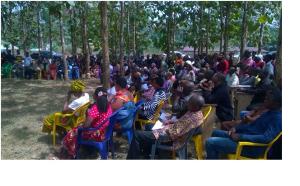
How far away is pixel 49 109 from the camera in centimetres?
896

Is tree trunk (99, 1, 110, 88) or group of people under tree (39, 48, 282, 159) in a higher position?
tree trunk (99, 1, 110, 88)

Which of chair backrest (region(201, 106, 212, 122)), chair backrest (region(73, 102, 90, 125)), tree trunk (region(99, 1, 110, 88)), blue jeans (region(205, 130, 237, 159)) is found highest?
tree trunk (region(99, 1, 110, 88))

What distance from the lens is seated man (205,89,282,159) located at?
12.6ft

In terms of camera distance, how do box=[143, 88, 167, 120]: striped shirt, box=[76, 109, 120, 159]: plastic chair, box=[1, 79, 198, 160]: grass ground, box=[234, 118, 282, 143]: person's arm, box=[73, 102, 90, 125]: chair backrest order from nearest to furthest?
box=[234, 118, 282, 143]: person's arm < box=[76, 109, 120, 159]: plastic chair < box=[1, 79, 198, 160]: grass ground < box=[73, 102, 90, 125]: chair backrest < box=[143, 88, 167, 120]: striped shirt

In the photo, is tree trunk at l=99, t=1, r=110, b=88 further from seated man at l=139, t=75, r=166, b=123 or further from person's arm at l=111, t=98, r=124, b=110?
person's arm at l=111, t=98, r=124, b=110

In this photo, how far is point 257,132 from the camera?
4125mm

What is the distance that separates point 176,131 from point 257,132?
91 centimetres

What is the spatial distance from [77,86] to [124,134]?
1123mm

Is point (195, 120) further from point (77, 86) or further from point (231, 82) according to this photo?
point (231, 82)

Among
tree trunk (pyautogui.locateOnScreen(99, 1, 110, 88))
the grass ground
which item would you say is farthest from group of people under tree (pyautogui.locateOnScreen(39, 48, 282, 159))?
tree trunk (pyautogui.locateOnScreen(99, 1, 110, 88))

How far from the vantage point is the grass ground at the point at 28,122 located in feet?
18.6

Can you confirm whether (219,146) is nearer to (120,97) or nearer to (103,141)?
(103,141)

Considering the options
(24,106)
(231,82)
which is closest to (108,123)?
(231,82)

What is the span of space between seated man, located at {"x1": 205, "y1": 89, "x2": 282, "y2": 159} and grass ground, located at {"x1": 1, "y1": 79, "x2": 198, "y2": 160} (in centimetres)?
163
